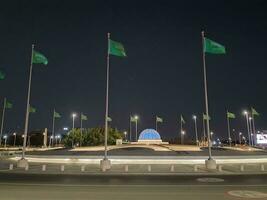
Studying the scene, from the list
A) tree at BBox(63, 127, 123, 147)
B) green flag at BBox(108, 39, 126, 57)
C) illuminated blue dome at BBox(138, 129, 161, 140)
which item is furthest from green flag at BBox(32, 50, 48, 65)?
illuminated blue dome at BBox(138, 129, 161, 140)

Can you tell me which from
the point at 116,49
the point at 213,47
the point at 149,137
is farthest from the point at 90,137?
the point at 213,47

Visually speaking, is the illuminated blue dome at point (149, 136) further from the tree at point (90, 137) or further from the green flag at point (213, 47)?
the green flag at point (213, 47)

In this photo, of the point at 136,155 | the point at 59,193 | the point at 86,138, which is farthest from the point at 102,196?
the point at 86,138

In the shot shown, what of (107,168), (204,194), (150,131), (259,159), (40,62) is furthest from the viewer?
(150,131)

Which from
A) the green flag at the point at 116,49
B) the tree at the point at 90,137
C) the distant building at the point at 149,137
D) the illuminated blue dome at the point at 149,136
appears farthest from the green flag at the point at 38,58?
the illuminated blue dome at the point at 149,136

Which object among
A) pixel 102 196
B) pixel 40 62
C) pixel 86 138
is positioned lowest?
pixel 102 196

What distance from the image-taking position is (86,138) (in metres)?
85.6

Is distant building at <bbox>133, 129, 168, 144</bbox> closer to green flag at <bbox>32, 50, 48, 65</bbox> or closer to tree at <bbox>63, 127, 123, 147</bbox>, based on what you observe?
tree at <bbox>63, 127, 123, 147</bbox>

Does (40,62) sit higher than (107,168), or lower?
higher

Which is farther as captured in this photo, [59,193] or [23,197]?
[59,193]

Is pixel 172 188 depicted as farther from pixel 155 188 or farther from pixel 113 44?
pixel 113 44

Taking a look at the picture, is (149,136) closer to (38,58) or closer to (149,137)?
(149,137)

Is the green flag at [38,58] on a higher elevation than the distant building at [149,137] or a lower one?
higher

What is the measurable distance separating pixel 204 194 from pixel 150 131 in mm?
77816
